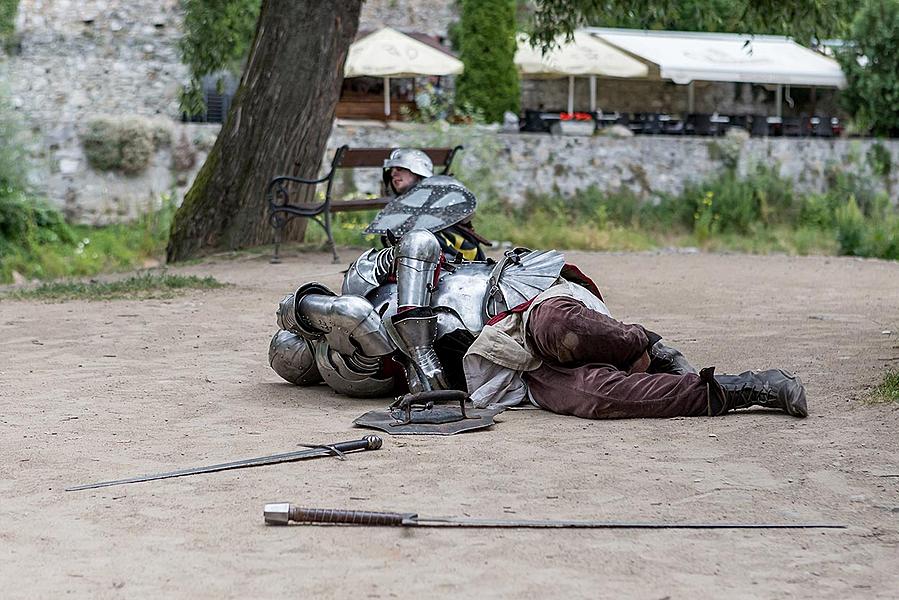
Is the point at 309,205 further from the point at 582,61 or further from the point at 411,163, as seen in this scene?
the point at 582,61

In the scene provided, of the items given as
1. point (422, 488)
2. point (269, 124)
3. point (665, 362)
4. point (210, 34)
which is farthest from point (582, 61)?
point (422, 488)

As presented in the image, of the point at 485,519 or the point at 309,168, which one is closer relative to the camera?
the point at 485,519

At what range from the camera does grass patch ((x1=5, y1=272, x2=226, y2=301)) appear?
9312mm

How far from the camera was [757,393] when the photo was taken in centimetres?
506

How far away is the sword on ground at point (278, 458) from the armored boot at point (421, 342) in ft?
2.46

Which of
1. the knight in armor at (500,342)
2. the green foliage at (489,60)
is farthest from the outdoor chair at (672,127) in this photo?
the knight in armor at (500,342)

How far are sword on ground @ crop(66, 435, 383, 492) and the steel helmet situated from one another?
1.86 meters

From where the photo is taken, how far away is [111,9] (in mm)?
24594

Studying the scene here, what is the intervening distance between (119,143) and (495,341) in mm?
12645

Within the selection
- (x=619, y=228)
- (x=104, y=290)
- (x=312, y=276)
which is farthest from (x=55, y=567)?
(x=619, y=228)

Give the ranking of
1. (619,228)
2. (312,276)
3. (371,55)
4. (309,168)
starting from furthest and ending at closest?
(371,55), (619,228), (309,168), (312,276)

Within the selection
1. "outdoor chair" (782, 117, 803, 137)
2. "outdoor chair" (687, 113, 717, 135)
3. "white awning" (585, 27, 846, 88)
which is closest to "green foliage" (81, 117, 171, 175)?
"outdoor chair" (687, 113, 717, 135)

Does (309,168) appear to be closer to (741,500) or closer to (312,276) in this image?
(312,276)

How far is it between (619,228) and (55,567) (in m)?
14.3
